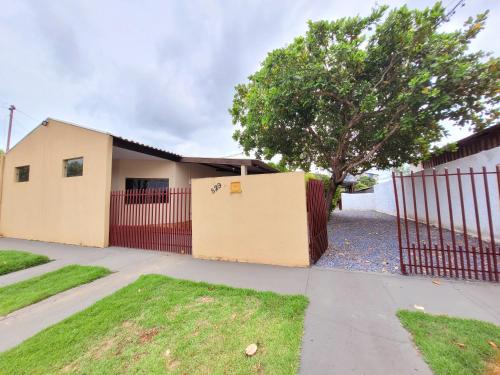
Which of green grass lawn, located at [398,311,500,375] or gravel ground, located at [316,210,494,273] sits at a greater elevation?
gravel ground, located at [316,210,494,273]

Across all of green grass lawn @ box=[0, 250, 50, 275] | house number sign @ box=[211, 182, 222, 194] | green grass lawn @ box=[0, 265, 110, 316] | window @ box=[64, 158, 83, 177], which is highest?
window @ box=[64, 158, 83, 177]

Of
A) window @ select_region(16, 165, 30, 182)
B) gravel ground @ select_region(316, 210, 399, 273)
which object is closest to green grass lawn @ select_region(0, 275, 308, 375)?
gravel ground @ select_region(316, 210, 399, 273)

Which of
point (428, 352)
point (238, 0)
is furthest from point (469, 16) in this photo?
point (428, 352)

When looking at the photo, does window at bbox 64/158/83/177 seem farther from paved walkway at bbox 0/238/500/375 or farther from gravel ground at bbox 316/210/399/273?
gravel ground at bbox 316/210/399/273

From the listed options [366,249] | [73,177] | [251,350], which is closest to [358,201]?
[366,249]

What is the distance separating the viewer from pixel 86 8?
6055mm

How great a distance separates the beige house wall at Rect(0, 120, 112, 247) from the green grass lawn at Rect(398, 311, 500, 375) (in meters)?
8.58

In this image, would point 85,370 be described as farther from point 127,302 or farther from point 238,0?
point 238,0

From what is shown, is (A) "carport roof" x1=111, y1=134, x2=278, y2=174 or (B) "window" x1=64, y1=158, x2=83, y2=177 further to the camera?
(B) "window" x1=64, y1=158, x2=83, y2=177

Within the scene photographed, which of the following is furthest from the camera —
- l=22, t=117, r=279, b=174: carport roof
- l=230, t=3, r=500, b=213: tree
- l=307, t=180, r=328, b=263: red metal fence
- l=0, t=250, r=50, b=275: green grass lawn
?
l=22, t=117, r=279, b=174: carport roof

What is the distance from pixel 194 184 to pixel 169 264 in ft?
7.14

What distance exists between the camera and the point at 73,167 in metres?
8.41

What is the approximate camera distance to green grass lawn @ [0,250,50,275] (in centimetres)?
543

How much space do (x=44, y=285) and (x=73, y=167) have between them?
560cm
